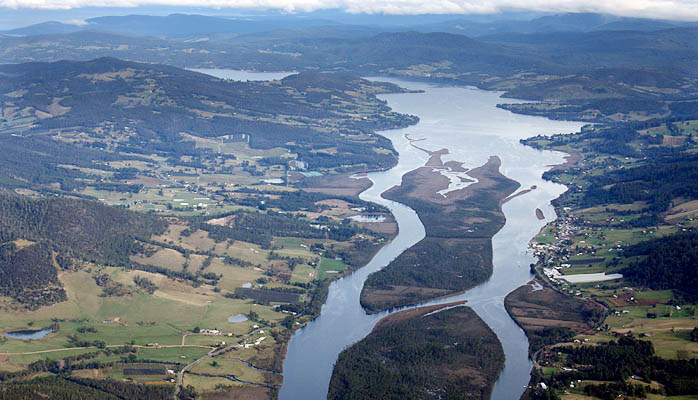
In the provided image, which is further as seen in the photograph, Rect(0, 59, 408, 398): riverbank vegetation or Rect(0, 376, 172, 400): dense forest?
Rect(0, 59, 408, 398): riverbank vegetation

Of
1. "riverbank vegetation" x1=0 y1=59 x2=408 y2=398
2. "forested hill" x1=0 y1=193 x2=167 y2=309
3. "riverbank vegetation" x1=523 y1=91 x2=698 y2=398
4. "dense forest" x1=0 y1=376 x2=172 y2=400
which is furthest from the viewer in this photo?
"forested hill" x1=0 y1=193 x2=167 y2=309

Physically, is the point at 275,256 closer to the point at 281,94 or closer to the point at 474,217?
the point at 474,217

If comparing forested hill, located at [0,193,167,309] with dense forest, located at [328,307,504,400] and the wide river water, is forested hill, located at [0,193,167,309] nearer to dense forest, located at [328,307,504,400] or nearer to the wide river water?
the wide river water

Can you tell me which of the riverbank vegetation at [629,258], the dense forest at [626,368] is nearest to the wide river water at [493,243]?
the riverbank vegetation at [629,258]

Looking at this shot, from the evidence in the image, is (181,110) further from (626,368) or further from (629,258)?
(626,368)

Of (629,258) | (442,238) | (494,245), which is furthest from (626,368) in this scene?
(442,238)

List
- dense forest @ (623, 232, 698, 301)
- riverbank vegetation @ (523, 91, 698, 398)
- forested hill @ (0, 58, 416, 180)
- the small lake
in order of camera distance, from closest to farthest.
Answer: riverbank vegetation @ (523, 91, 698, 398), the small lake, dense forest @ (623, 232, 698, 301), forested hill @ (0, 58, 416, 180)

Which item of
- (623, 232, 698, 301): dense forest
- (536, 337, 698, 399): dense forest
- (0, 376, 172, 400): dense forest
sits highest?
(623, 232, 698, 301): dense forest

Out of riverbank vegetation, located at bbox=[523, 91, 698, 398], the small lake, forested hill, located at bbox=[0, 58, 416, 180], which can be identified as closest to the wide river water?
riverbank vegetation, located at bbox=[523, 91, 698, 398]
